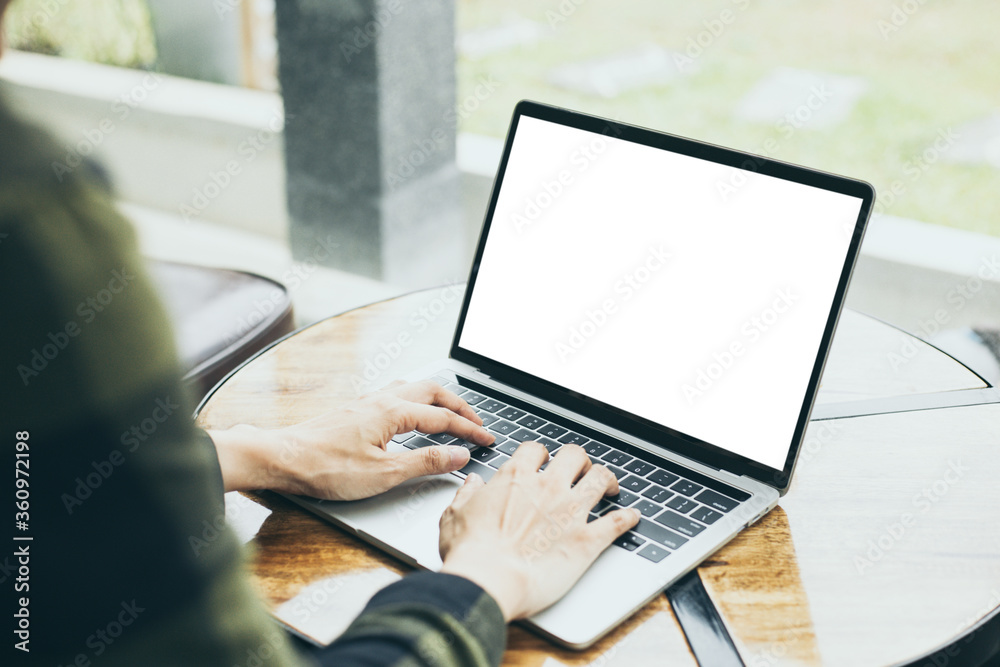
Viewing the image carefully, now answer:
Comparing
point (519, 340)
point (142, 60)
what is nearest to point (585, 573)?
point (519, 340)

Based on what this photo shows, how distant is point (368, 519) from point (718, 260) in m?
0.42

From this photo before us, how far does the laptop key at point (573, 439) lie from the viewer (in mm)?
863

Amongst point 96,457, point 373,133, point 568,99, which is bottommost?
point 568,99

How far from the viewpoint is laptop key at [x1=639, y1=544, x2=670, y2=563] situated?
70cm

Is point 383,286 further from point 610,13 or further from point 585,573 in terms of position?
point 585,573

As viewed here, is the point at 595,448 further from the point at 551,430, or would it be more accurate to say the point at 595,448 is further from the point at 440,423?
the point at 440,423

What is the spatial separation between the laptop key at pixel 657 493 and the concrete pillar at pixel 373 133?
70.7 inches

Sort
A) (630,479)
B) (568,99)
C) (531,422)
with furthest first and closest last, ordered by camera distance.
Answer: (568,99) < (531,422) < (630,479)

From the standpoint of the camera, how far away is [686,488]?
2.58 feet

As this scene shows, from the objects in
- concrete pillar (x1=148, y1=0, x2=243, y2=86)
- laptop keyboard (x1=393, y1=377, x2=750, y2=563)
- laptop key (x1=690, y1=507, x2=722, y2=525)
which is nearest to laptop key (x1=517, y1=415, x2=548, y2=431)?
laptop keyboard (x1=393, y1=377, x2=750, y2=563)

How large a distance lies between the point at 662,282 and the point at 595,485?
23 cm

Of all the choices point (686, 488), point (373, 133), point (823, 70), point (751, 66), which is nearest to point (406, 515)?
point (686, 488)

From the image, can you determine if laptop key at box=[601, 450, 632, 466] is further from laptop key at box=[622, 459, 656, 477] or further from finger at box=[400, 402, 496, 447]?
finger at box=[400, 402, 496, 447]

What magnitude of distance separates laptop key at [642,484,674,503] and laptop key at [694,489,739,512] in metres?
0.03
